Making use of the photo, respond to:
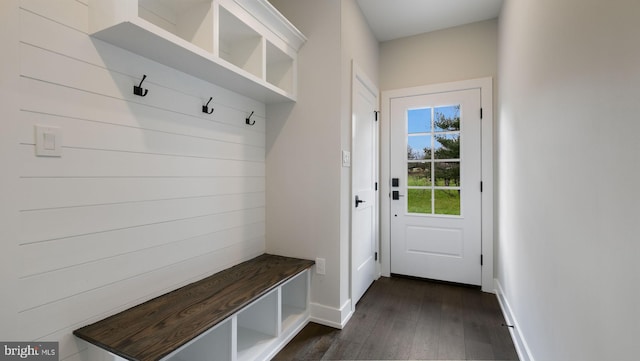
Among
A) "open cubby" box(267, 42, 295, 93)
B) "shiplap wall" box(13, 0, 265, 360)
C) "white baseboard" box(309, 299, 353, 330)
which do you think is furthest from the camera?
"open cubby" box(267, 42, 295, 93)

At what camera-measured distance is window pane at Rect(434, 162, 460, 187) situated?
9.97 feet

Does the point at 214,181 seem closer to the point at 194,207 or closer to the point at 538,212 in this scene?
the point at 194,207

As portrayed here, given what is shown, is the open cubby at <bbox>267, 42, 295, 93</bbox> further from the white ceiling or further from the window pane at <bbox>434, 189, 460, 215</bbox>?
the window pane at <bbox>434, 189, 460, 215</bbox>

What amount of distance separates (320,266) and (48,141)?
5.96ft

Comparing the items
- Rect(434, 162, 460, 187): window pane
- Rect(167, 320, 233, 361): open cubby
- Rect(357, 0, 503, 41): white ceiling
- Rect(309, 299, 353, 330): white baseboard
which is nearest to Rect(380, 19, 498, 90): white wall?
Rect(357, 0, 503, 41): white ceiling

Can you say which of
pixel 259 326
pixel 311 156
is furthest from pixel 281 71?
pixel 259 326

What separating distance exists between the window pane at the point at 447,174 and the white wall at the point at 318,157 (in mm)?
1305

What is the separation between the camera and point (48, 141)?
3.73 feet

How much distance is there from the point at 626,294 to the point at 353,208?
1.77m

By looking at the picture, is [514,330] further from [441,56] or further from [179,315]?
[441,56]

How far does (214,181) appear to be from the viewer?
1954mm

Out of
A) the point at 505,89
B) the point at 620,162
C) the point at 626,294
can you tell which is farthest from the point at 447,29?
the point at 626,294

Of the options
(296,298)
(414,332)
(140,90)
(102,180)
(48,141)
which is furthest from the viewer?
(296,298)

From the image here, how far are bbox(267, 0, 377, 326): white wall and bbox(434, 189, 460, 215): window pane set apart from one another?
4.29 ft
